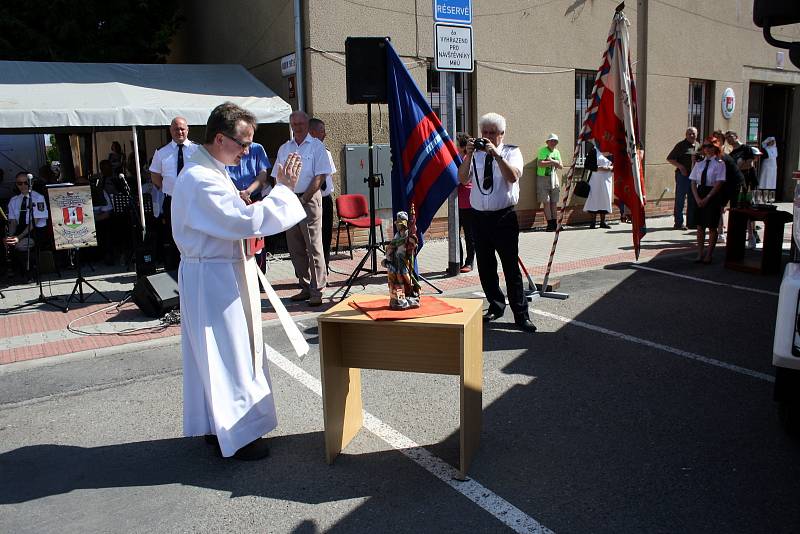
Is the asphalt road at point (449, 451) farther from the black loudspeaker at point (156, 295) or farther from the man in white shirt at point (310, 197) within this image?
the man in white shirt at point (310, 197)

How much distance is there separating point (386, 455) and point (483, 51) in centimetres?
1007

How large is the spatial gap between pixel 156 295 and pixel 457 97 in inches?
296

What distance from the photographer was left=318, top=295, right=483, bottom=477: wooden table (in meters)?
3.54

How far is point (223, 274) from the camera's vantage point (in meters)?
3.64

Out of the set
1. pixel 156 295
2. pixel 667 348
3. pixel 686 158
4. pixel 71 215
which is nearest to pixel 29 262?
pixel 71 215

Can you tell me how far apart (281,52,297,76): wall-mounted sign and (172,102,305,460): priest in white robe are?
7.63m

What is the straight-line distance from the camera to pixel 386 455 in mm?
3861

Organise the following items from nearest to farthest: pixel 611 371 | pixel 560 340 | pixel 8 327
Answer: pixel 611 371
pixel 560 340
pixel 8 327

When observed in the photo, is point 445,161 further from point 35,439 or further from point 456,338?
point 35,439

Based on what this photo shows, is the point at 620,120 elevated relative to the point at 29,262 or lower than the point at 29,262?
elevated

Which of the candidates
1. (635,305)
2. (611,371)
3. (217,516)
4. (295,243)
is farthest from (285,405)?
(635,305)

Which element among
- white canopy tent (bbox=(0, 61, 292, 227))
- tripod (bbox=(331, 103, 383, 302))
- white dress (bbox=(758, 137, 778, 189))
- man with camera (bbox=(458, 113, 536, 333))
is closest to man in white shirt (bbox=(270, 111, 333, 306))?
tripod (bbox=(331, 103, 383, 302))

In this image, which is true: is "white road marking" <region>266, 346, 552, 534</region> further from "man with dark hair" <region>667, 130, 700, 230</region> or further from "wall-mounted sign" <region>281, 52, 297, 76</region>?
"man with dark hair" <region>667, 130, 700, 230</region>

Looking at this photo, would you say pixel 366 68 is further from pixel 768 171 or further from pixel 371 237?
pixel 768 171
